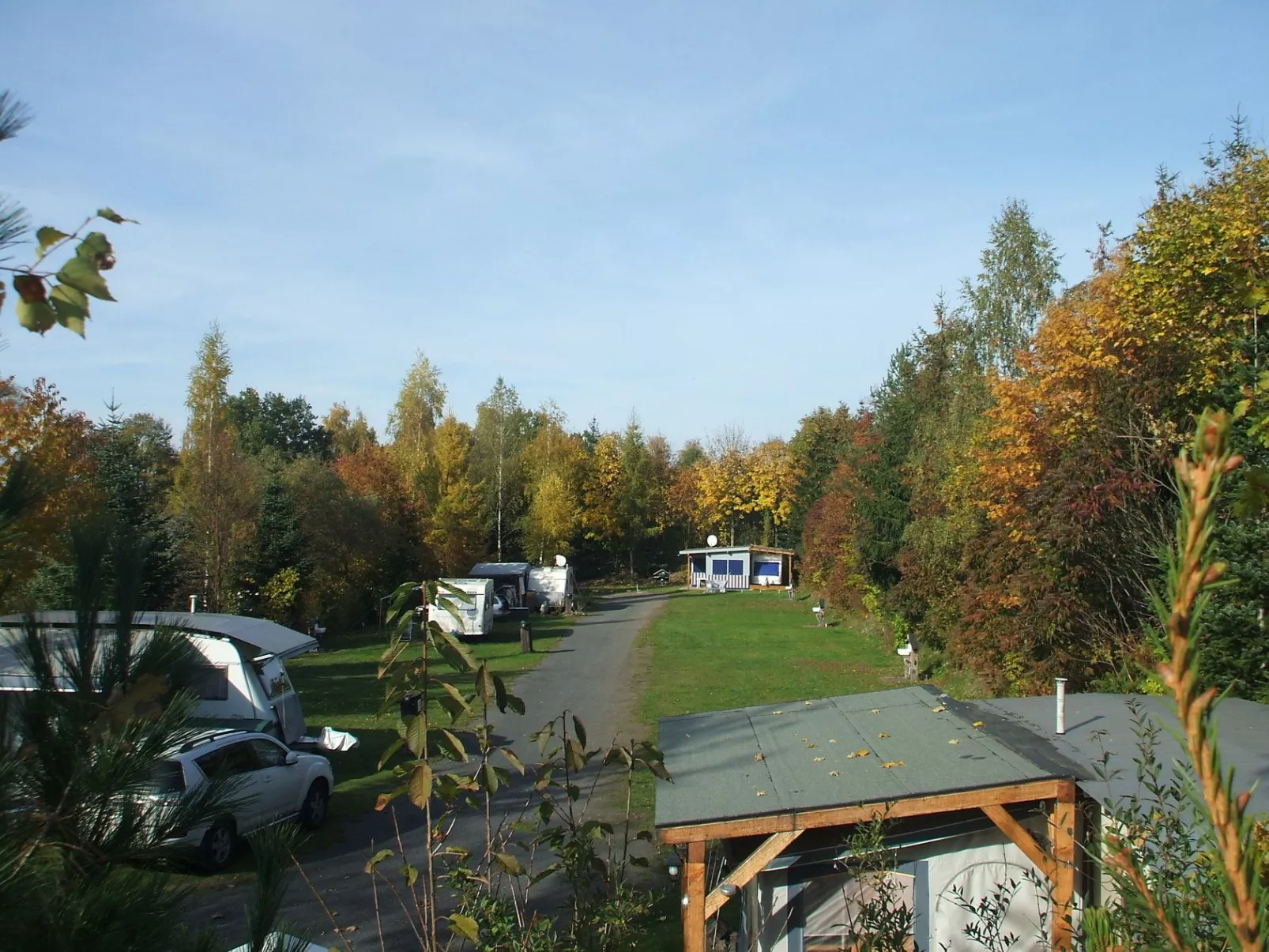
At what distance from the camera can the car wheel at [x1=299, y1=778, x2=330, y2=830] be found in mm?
11266

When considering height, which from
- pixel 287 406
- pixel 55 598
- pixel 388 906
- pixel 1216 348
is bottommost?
pixel 388 906

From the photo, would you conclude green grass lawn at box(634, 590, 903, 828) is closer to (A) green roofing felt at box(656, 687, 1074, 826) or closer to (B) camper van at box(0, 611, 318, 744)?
(A) green roofing felt at box(656, 687, 1074, 826)

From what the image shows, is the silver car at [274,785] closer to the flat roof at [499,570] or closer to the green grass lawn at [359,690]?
the green grass lawn at [359,690]

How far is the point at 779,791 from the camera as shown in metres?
6.49

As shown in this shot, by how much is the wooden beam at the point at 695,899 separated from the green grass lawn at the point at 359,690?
6.02ft

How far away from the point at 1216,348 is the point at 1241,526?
2855mm

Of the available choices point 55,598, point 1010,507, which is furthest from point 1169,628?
point 1010,507

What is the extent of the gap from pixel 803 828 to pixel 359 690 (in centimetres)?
1660

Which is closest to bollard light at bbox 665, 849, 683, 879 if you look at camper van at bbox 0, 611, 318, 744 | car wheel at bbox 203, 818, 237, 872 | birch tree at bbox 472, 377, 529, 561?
car wheel at bbox 203, 818, 237, 872

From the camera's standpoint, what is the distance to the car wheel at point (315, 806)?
37.0ft

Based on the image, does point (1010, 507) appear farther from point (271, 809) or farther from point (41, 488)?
point (41, 488)

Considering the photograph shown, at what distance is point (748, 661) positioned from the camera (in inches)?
1024

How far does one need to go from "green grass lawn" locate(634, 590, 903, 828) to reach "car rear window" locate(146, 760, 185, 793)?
963 cm

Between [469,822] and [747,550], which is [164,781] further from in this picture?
[747,550]
